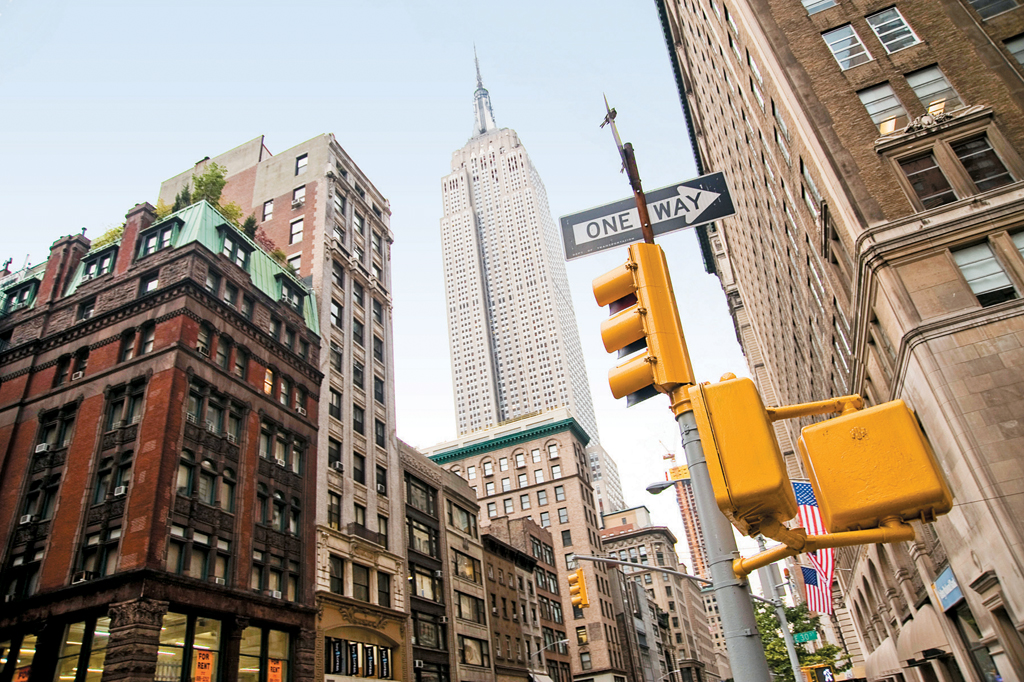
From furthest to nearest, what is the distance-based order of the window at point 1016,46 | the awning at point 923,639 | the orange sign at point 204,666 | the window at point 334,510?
the window at point 334,510
the orange sign at point 204,666
the awning at point 923,639
the window at point 1016,46

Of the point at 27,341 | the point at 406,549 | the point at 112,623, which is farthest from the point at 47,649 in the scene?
the point at 406,549

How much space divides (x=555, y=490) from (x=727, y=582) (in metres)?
89.8

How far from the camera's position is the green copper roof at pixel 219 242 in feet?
124

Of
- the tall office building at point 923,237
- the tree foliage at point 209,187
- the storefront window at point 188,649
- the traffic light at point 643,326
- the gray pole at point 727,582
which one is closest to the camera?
the gray pole at point 727,582

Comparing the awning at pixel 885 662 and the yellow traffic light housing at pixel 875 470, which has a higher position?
the awning at pixel 885 662

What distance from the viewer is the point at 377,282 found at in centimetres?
5525

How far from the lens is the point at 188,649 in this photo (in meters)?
27.9

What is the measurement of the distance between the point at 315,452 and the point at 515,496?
56973 millimetres

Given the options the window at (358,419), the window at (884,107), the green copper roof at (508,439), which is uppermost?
the green copper roof at (508,439)

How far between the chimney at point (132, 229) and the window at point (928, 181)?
122 feet

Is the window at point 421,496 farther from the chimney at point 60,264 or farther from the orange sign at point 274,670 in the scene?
the chimney at point 60,264

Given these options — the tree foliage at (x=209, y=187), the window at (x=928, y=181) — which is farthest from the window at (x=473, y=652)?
the window at (x=928, y=181)

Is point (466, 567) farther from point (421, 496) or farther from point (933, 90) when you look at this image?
point (933, 90)

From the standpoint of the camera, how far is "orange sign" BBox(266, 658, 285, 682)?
3159 centimetres
